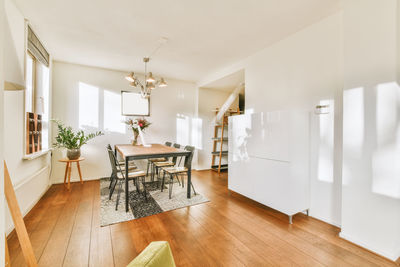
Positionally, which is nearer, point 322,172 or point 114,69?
point 322,172

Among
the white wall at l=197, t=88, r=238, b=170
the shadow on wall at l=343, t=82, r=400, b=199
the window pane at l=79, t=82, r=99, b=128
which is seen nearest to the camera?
the shadow on wall at l=343, t=82, r=400, b=199

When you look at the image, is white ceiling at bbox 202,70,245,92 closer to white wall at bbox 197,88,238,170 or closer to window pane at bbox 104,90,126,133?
white wall at bbox 197,88,238,170

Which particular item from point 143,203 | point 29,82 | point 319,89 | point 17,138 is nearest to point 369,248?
point 319,89

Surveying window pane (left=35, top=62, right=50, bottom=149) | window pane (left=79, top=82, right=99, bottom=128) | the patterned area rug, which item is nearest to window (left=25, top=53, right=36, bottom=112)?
window pane (left=35, top=62, right=50, bottom=149)

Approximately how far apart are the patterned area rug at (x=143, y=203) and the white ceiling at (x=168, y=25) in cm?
271

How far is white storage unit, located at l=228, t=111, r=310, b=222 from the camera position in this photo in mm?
2324

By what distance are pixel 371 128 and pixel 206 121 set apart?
13.6 feet

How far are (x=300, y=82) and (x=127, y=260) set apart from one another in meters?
3.10

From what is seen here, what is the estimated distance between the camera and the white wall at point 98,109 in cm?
398

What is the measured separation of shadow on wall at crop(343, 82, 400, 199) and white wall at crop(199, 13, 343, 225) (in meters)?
0.31

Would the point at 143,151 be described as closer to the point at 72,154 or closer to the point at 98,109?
the point at 72,154

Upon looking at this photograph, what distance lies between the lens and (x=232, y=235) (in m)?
2.06

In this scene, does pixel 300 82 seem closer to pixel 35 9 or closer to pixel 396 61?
pixel 396 61

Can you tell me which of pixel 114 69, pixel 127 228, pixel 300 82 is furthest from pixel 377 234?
pixel 114 69
